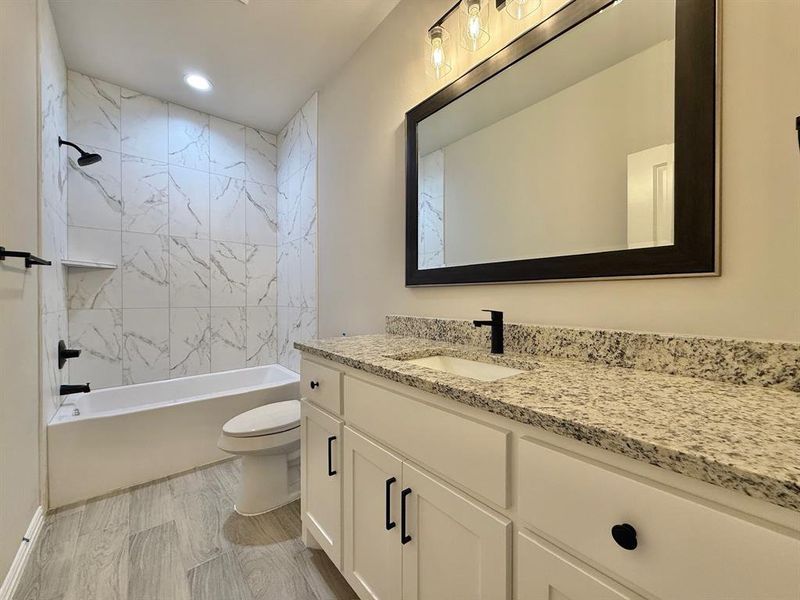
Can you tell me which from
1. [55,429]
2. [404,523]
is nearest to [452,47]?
[404,523]

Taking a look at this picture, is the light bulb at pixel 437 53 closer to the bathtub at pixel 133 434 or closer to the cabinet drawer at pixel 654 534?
the cabinet drawer at pixel 654 534

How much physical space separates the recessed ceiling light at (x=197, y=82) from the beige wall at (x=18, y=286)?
0.84 meters

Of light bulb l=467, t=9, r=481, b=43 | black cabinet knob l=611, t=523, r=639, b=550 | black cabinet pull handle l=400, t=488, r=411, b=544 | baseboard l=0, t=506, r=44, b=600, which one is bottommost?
baseboard l=0, t=506, r=44, b=600

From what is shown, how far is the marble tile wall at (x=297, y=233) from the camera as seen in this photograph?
8.56 ft

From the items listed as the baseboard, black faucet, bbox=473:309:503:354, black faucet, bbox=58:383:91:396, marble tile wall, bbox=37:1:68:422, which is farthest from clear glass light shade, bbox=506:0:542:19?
black faucet, bbox=58:383:91:396

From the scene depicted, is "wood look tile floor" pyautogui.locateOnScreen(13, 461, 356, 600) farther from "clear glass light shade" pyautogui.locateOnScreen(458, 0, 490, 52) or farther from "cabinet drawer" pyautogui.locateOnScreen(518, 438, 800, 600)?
"clear glass light shade" pyautogui.locateOnScreen(458, 0, 490, 52)

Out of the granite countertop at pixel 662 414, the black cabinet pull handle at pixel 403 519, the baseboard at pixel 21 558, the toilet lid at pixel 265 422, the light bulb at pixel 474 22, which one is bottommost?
the baseboard at pixel 21 558

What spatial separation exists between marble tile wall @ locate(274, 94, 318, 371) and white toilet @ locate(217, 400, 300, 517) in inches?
34.2

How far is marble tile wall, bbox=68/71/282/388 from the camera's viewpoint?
2389 mm

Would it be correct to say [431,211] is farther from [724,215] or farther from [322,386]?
[724,215]

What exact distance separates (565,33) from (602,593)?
1432mm

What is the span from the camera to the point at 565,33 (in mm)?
1090

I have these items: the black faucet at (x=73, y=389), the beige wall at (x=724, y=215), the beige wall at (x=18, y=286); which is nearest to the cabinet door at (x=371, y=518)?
the beige wall at (x=724, y=215)

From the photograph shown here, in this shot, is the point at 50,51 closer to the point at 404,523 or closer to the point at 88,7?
the point at 88,7
